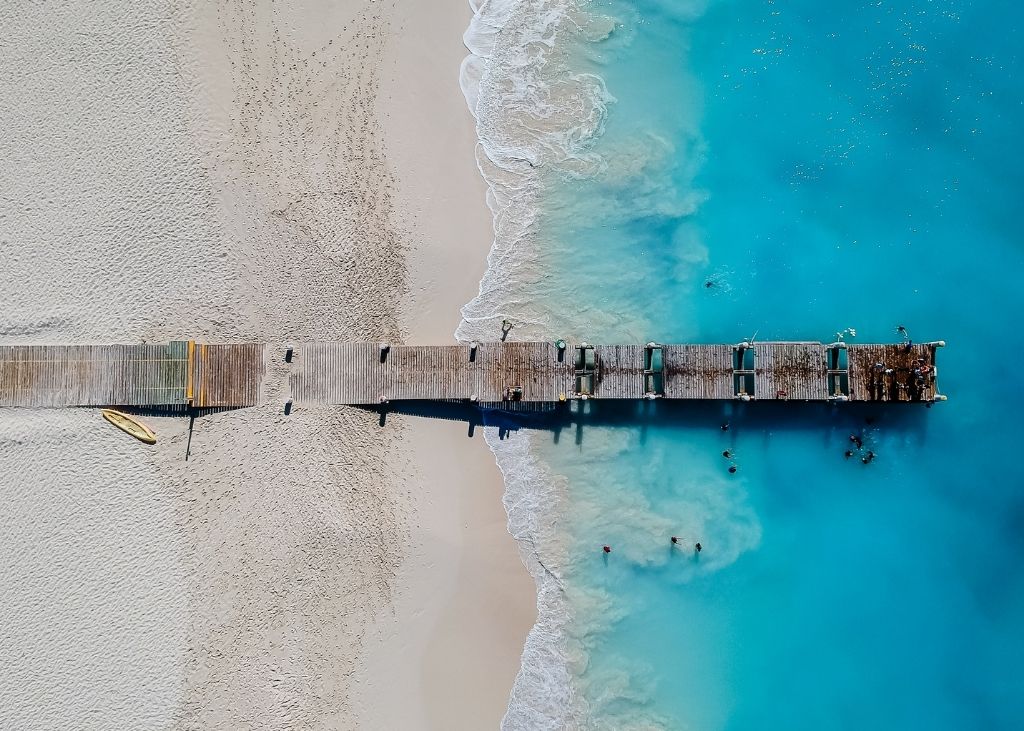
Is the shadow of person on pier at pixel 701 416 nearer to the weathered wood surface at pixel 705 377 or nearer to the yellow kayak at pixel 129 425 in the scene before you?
the weathered wood surface at pixel 705 377

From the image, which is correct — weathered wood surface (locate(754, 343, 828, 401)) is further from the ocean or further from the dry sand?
the dry sand

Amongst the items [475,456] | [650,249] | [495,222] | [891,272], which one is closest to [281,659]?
[475,456]

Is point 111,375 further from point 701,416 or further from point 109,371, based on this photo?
point 701,416

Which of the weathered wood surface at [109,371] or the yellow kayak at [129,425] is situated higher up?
the weathered wood surface at [109,371]

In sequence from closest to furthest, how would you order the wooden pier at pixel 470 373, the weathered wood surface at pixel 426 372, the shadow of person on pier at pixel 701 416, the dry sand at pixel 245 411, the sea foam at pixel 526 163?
1. the dry sand at pixel 245 411
2. the wooden pier at pixel 470 373
3. the weathered wood surface at pixel 426 372
4. the sea foam at pixel 526 163
5. the shadow of person on pier at pixel 701 416

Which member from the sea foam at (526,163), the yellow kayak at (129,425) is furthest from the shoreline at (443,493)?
A: the yellow kayak at (129,425)

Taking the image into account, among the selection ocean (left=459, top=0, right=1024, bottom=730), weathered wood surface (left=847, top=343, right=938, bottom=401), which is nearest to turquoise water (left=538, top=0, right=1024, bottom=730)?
ocean (left=459, top=0, right=1024, bottom=730)
